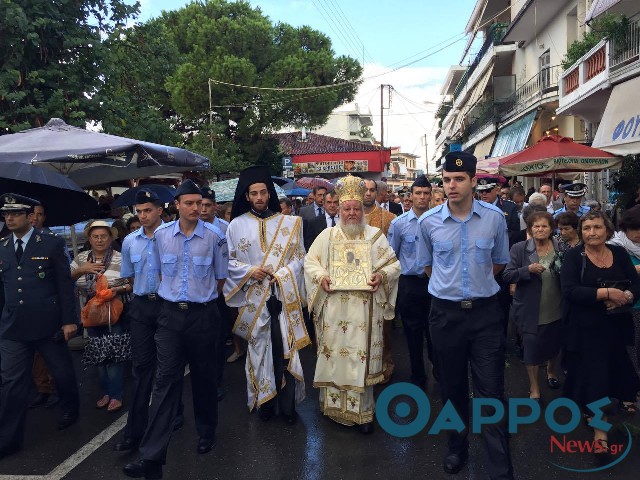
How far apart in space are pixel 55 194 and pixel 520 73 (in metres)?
23.8

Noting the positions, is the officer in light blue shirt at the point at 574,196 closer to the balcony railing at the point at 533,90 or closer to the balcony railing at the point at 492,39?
the balcony railing at the point at 533,90

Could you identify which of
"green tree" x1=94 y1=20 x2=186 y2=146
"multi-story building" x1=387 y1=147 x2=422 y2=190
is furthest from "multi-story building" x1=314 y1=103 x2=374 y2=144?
"green tree" x1=94 y1=20 x2=186 y2=146

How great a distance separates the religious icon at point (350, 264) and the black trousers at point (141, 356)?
1.41 metres

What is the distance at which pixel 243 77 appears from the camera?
90.7ft

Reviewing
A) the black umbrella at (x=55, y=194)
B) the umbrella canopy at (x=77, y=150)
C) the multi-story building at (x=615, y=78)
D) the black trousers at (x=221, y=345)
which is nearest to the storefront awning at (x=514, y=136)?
the multi-story building at (x=615, y=78)

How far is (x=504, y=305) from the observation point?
679 centimetres

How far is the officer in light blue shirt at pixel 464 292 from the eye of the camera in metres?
3.79

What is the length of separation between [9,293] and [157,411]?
1671 millimetres

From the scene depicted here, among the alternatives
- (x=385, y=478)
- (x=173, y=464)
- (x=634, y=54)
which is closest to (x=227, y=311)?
(x=173, y=464)

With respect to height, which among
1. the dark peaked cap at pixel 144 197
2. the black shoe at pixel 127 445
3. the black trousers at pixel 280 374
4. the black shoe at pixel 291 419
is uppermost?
the dark peaked cap at pixel 144 197

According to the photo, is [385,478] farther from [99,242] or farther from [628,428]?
[99,242]

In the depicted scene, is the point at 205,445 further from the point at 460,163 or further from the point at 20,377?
the point at 460,163

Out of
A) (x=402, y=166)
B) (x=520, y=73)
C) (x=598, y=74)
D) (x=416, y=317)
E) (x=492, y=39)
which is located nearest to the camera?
(x=416, y=317)

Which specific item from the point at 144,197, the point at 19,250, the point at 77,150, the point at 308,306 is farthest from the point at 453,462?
the point at 77,150
